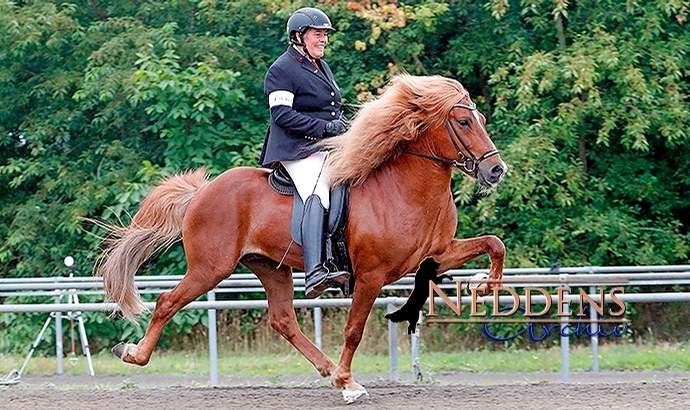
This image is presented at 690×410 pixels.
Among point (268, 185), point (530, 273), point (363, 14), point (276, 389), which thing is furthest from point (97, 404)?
point (363, 14)

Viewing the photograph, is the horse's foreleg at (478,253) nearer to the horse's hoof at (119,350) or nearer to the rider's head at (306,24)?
the rider's head at (306,24)

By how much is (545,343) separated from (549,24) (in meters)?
4.44

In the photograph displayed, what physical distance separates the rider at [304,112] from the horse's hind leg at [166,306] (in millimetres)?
929

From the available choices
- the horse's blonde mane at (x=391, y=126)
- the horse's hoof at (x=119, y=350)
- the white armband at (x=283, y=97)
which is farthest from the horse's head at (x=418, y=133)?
the horse's hoof at (x=119, y=350)

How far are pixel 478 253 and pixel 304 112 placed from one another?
1.72 m

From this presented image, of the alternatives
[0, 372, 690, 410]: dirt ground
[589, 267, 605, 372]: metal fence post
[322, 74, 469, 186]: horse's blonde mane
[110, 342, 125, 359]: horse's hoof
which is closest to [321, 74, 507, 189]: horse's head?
[322, 74, 469, 186]: horse's blonde mane

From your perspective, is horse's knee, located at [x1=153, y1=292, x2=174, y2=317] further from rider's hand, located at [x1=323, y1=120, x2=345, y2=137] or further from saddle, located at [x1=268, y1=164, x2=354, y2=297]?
rider's hand, located at [x1=323, y1=120, x2=345, y2=137]

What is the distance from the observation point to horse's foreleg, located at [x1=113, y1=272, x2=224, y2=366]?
8062mm

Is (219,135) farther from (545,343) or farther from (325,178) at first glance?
(325,178)

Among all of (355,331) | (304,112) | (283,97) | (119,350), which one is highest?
(283,97)

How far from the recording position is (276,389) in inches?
340

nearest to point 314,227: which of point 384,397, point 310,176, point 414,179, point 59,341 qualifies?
point 310,176

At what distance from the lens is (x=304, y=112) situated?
7922mm

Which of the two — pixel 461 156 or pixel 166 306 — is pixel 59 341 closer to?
pixel 166 306
